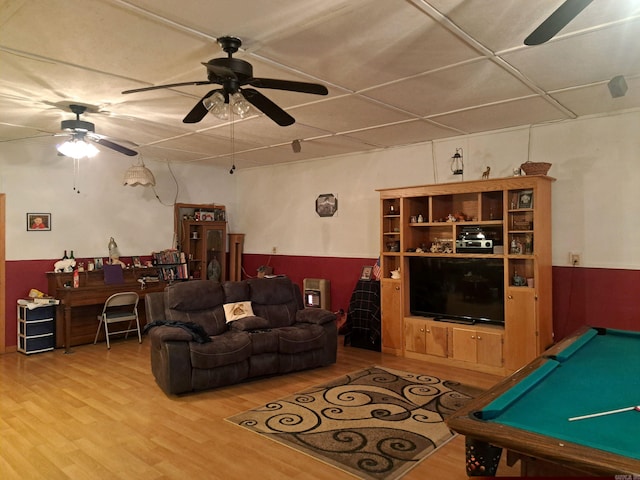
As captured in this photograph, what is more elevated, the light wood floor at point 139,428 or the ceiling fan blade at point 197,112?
the ceiling fan blade at point 197,112

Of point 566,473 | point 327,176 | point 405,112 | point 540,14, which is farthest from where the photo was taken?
point 327,176

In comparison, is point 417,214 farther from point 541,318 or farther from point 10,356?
point 10,356

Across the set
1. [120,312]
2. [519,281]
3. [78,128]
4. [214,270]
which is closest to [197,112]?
[78,128]

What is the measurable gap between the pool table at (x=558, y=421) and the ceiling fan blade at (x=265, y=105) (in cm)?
217

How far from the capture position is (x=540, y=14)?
99.9 inches

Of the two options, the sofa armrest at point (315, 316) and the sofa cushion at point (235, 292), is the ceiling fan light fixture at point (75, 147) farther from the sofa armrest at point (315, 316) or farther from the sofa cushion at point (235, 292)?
the sofa armrest at point (315, 316)

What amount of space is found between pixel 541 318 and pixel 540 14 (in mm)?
3141

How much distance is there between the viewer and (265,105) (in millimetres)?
3059

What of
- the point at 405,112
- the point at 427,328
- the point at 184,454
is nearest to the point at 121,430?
the point at 184,454

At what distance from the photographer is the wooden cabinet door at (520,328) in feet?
15.3

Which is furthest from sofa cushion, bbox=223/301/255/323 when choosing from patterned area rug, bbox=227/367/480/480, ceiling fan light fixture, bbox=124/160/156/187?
ceiling fan light fixture, bbox=124/160/156/187

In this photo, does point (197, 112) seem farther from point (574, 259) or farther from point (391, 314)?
point (574, 259)

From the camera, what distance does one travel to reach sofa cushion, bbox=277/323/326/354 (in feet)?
15.6

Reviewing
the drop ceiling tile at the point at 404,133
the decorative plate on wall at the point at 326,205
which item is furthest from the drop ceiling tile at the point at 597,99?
the decorative plate on wall at the point at 326,205
